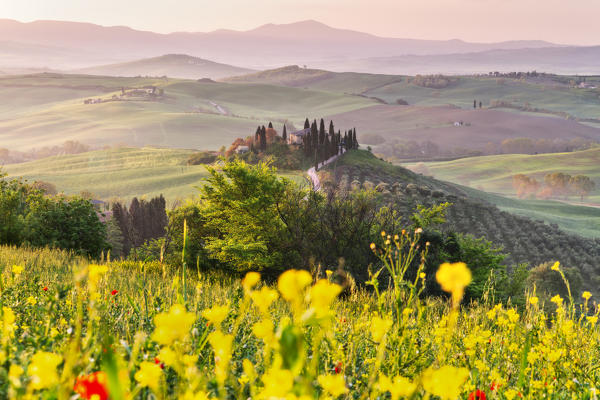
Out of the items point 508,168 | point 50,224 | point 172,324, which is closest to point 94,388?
point 172,324

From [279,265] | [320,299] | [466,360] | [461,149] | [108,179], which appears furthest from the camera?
[461,149]

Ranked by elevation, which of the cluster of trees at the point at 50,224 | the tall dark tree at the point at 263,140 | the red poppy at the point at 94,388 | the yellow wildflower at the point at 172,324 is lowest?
the cluster of trees at the point at 50,224

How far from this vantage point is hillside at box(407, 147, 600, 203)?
134875 mm

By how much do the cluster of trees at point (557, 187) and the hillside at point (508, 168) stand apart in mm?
3030

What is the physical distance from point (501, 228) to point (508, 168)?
97.6m

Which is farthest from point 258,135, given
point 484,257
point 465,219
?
point 484,257

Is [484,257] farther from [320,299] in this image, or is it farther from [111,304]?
[320,299]

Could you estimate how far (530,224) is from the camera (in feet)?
208

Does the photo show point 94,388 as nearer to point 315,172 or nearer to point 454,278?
point 454,278

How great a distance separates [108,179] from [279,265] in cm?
10193

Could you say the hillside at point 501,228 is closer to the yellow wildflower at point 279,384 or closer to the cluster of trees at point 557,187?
the yellow wildflower at point 279,384

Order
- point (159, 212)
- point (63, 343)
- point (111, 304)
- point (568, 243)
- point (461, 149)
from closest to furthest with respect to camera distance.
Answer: point (63, 343), point (111, 304), point (568, 243), point (159, 212), point (461, 149)

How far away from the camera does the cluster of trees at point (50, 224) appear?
1845 centimetres

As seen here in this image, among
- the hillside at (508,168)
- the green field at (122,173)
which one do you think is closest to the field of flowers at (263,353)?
the green field at (122,173)
